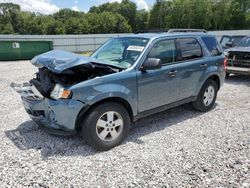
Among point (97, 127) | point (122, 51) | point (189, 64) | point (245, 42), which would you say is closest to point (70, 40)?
point (245, 42)

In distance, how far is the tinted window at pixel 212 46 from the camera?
536 centimetres

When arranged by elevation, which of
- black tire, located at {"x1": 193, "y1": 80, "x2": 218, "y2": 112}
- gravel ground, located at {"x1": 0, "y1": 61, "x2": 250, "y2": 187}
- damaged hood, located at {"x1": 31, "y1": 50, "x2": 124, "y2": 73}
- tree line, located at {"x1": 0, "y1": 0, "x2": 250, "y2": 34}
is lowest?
gravel ground, located at {"x1": 0, "y1": 61, "x2": 250, "y2": 187}

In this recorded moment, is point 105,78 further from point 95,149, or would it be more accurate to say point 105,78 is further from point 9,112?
point 9,112

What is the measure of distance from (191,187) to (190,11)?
238 feet

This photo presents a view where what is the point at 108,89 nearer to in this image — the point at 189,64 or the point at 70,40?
the point at 189,64

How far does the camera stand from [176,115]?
534 cm

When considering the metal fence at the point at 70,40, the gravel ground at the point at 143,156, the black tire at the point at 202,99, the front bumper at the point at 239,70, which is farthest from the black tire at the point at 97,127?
the metal fence at the point at 70,40

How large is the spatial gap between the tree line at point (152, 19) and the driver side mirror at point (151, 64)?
2286 inches

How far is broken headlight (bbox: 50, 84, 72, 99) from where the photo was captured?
3.39m

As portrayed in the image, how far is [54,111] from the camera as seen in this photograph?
11.5ft

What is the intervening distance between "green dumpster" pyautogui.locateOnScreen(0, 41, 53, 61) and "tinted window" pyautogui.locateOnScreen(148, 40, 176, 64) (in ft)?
49.6

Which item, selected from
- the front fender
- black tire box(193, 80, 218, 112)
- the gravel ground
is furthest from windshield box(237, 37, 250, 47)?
the front fender

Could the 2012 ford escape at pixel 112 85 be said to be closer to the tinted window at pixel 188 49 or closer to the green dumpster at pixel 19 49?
the tinted window at pixel 188 49

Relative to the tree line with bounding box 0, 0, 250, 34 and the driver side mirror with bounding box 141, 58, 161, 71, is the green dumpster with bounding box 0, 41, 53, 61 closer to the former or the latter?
the driver side mirror with bounding box 141, 58, 161, 71
